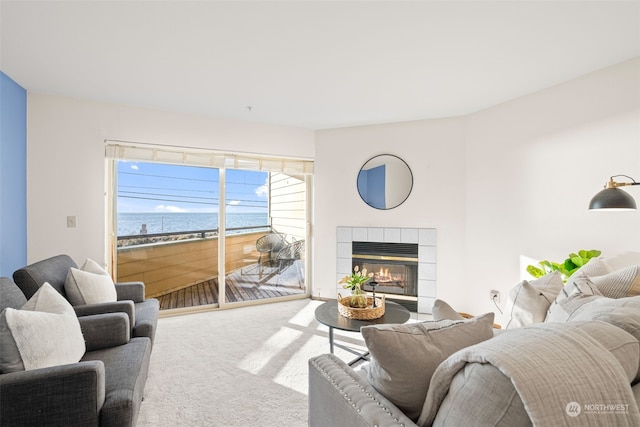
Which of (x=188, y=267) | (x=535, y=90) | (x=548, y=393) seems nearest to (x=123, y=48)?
(x=188, y=267)

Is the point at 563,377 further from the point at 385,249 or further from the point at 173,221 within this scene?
the point at 173,221

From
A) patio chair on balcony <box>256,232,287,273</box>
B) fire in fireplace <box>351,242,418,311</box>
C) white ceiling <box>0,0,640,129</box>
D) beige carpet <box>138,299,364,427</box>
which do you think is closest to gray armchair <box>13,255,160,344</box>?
beige carpet <box>138,299,364,427</box>

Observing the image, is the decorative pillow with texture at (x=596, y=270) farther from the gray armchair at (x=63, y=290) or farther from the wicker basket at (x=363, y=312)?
the gray armchair at (x=63, y=290)

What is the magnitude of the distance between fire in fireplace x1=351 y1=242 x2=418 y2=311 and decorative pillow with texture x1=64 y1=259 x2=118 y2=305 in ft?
8.96

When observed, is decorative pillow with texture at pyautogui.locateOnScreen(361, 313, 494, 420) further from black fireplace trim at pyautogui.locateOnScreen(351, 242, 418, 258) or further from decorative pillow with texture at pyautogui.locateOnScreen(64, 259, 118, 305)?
black fireplace trim at pyautogui.locateOnScreen(351, 242, 418, 258)

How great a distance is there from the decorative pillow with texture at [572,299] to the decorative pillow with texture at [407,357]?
668mm

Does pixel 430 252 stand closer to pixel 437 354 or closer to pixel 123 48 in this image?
pixel 437 354

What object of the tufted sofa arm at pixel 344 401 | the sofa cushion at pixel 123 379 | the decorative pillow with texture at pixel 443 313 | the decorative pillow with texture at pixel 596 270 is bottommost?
the sofa cushion at pixel 123 379

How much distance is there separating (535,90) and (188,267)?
13.7 ft

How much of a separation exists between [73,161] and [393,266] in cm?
375

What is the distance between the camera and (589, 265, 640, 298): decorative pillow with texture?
1.52 meters

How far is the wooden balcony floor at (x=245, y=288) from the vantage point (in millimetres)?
3855

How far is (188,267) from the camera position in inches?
153

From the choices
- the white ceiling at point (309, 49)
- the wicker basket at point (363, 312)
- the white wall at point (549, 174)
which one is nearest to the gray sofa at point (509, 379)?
the wicker basket at point (363, 312)
